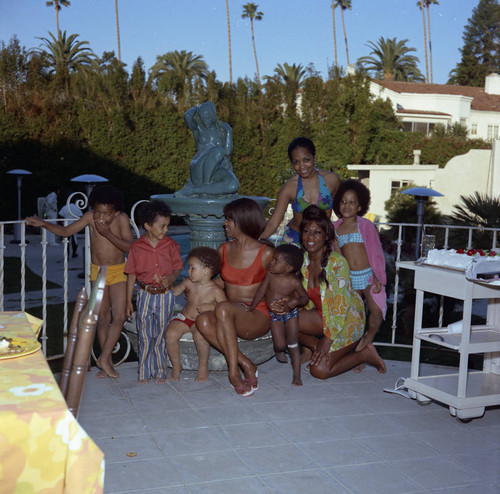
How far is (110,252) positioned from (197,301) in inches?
28.7

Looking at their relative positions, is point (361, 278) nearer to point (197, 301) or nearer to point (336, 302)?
point (336, 302)

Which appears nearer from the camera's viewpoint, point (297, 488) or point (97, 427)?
point (297, 488)

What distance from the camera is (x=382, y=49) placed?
41312 mm

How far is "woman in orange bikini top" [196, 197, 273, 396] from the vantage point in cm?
395

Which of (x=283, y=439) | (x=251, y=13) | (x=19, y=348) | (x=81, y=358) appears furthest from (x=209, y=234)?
(x=251, y=13)

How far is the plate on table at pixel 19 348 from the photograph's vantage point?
2.02 meters

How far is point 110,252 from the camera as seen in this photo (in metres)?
4.26

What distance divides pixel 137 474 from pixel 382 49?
42.5 meters

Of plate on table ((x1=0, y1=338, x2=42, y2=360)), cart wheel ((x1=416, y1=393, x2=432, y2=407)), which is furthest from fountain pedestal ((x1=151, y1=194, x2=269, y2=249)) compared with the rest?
plate on table ((x1=0, y1=338, x2=42, y2=360))

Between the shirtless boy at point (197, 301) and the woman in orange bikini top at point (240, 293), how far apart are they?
11 cm

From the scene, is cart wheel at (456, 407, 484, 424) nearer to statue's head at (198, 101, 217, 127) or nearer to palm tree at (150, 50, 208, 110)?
statue's head at (198, 101, 217, 127)

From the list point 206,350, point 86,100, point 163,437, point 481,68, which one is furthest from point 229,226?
point 481,68

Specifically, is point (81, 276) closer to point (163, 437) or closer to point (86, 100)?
point (163, 437)

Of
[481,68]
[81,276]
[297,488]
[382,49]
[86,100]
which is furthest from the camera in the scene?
[481,68]
